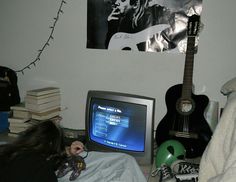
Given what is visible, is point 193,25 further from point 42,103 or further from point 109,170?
point 42,103

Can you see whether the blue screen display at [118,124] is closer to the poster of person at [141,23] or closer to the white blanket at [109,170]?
the white blanket at [109,170]

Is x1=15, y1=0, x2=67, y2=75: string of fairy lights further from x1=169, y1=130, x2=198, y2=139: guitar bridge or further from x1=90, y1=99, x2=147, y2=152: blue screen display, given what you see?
x1=169, y1=130, x2=198, y2=139: guitar bridge

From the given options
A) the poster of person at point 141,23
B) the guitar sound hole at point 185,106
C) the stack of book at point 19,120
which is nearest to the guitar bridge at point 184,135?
the guitar sound hole at point 185,106

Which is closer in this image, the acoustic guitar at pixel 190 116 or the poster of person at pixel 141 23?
the acoustic guitar at pixel 190 116

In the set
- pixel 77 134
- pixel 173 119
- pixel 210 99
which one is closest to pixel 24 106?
pixel 77 134

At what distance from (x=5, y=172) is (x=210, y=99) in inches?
54.4

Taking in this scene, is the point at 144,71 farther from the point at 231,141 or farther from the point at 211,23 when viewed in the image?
the point at 231,141

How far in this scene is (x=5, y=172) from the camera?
122 cm

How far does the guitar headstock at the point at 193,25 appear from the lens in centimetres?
179

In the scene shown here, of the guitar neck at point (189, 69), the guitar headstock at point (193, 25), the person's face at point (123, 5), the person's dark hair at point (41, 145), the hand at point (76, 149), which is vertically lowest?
the hand at point (76, 149)

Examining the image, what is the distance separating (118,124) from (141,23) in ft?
2.36

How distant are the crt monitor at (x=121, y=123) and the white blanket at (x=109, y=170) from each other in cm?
25

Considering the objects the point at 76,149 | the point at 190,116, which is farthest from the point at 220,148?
the point at 76,149

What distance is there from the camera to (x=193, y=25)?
5.87ft
